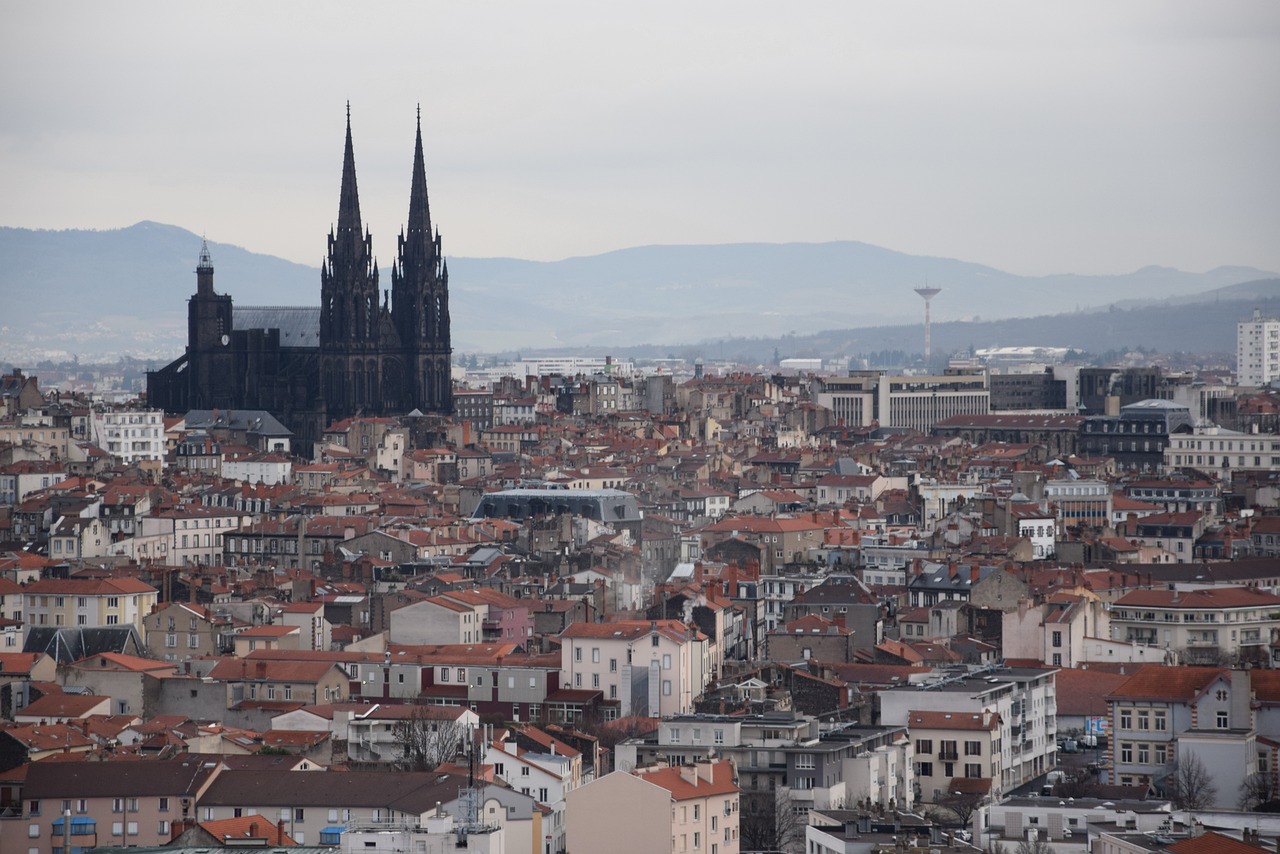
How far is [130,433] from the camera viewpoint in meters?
130

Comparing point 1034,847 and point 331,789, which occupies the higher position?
point 331,789

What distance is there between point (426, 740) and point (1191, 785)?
1277 cm

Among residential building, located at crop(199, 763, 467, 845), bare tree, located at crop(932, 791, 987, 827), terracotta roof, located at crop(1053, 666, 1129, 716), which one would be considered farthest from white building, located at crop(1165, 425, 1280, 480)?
residential building, located at crop(199, 763, 467, 845)

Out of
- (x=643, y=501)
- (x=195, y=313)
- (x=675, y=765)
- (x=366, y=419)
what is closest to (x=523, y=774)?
(x=675, y=765)

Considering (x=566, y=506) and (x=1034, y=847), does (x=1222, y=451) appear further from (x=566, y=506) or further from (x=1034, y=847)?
(x=1034, y=847)

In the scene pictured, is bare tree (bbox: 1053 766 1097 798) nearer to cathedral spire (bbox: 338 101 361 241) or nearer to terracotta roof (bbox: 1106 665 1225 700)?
terracotta roof (bbox: 1106 665 1225 700)

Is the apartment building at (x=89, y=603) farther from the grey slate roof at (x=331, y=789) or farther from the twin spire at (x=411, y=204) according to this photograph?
the twin spire at (x=411, y=204)

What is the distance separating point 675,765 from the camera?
45.3 meters

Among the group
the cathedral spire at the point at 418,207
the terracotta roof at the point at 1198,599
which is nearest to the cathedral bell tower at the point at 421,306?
the cathedral spire at the point at 418,207

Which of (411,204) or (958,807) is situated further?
(411,204)

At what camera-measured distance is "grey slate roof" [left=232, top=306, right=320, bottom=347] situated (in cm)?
15438

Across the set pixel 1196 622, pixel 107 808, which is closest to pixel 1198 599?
pixel 1196 622

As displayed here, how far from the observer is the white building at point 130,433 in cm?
12862

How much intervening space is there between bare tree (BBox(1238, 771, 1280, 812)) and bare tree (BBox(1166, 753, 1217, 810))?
50 cm
